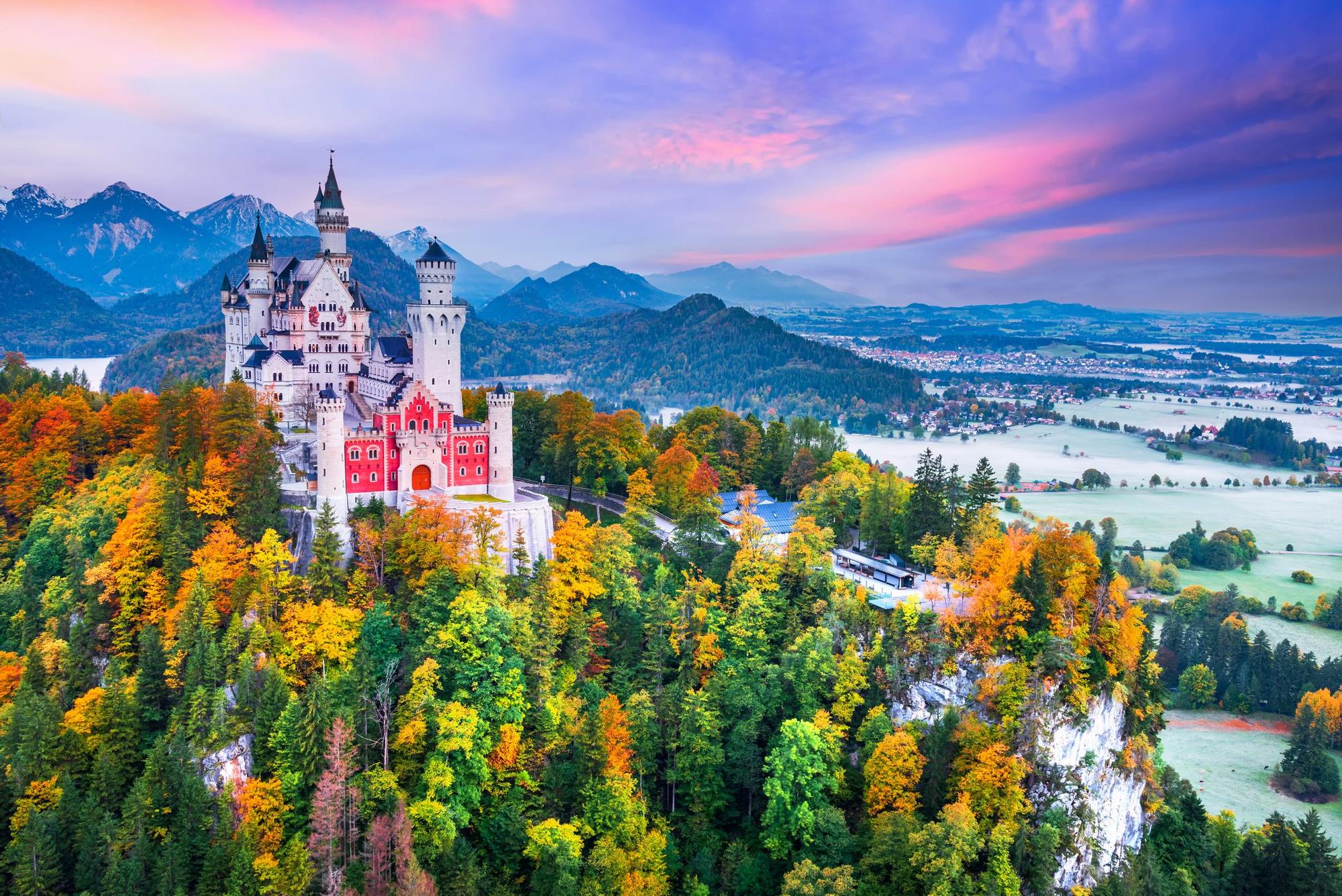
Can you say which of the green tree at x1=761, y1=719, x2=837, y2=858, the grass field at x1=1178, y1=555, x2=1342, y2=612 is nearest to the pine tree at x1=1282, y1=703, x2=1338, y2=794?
the grass field at x1=1178, y1=555, x2=1342, y2=612

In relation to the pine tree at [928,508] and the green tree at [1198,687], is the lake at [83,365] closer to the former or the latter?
the pine tree at [928,508]

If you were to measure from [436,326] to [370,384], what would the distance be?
865cm

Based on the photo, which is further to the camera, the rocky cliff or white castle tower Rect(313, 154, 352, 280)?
white castle tower Rect(313, 154, 352, 280)

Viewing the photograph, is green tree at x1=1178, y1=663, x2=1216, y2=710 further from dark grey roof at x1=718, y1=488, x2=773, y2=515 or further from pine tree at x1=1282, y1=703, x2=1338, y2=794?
dark grey roof at x1=718, y1=488, x2=773, y2=515

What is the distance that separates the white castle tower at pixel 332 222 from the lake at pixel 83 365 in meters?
109

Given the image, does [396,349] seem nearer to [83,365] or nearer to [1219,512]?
[1219,512]

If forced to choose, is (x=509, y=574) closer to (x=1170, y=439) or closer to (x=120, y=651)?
(x=120, y=651)

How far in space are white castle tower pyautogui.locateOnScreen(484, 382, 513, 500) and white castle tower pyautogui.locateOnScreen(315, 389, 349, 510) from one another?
8284mm

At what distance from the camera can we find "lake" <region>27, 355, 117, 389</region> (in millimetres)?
160875

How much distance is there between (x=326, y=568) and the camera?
42.4m

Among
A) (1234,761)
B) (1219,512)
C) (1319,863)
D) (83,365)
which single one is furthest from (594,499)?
(83,365)

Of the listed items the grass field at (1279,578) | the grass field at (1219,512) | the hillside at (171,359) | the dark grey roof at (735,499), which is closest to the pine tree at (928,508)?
the dark grey roof at (735,499)

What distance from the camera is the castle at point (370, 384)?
48.5m

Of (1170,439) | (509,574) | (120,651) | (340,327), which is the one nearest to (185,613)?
(120,651)
